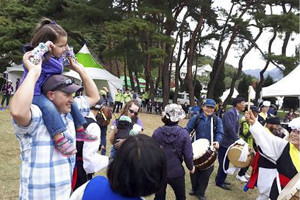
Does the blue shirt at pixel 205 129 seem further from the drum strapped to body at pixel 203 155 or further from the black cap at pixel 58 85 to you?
the black cap at pixel 58 85

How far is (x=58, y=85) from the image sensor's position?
152 centimetres

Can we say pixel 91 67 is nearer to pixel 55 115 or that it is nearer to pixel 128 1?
pixel 128 1

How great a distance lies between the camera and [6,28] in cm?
2066

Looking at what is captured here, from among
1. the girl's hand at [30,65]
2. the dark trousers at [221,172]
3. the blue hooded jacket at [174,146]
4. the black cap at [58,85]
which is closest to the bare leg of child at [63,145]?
the black cap at [58,85]

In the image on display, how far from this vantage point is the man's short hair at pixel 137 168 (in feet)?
3.92

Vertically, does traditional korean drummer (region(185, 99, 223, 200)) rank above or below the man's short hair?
below

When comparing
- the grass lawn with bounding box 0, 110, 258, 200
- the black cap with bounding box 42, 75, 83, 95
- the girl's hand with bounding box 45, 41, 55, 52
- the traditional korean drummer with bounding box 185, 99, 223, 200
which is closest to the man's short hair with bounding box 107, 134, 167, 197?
the black cap with bounding box 42, 75, 83, 95

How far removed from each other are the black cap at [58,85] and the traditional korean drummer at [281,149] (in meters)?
2.04

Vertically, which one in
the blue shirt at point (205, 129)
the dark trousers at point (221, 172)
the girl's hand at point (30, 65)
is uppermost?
the girl's hand at point (30, 65)

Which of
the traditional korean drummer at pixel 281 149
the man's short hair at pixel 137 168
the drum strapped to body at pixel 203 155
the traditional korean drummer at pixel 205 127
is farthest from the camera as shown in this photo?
the traditional korean drummer at pixel 205 127

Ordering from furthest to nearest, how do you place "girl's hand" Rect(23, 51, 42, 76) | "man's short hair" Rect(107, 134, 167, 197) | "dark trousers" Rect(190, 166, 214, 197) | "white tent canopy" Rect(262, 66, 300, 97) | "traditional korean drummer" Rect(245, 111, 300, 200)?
"white tent canopy" Rect(262, 66, 300, 97)
"dark trousers" Rect(190, 166, 214, 197)
"traditional korean drummer" Rect(245, 111, 300, 200)
"girl's hand" Rect(23, 51, 42, 76)
"man's short hair" Rect(107, 134, 167, 197)

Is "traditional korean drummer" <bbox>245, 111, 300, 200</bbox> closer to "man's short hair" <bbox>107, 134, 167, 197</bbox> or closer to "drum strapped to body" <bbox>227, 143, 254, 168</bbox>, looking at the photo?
"drum strapped to body" <bbox>227, 143, 254, 168</bbox>

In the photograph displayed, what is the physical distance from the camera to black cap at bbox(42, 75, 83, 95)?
151cm

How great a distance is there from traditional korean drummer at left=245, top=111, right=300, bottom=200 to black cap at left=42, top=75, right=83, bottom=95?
2.04 metres
